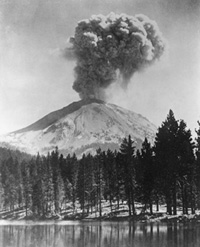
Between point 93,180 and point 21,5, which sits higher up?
point 21,5

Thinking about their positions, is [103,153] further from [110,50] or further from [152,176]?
[110,50]

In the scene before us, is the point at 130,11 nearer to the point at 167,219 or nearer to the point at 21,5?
the point at 21,5

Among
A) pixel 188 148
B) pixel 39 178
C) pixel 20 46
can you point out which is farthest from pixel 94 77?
pixel 188 148

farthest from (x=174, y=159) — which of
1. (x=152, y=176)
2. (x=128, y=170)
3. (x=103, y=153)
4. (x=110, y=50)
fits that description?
(x=110, y=50)

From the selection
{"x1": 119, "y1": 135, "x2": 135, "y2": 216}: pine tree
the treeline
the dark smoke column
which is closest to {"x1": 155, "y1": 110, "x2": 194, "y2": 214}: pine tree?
the treeline

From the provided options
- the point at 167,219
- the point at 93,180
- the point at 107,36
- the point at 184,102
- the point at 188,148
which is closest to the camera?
the point at 167,219

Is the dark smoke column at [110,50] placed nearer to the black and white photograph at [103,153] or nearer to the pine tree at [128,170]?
the black and white photograph at [103,153]

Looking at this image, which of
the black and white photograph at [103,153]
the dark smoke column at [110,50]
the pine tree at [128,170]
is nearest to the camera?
the black and white photograph at [103,153]

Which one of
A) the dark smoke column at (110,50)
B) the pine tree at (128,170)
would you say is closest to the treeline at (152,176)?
the pine tree at (128,170)
